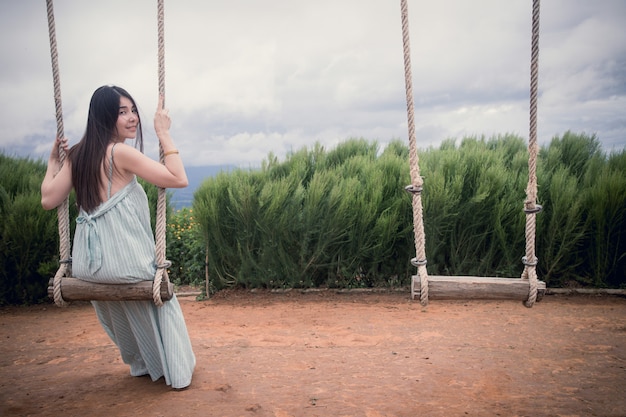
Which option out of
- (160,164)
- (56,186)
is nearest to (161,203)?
(160,164)

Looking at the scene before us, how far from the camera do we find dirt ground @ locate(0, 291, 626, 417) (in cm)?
330

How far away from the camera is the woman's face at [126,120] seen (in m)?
3.23

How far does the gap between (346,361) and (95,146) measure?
2.28 metres

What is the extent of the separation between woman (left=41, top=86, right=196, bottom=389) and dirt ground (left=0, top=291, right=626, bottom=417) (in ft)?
2.26

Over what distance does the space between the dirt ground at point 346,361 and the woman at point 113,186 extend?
69 cm

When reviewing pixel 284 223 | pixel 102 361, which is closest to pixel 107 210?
pixel 102 361

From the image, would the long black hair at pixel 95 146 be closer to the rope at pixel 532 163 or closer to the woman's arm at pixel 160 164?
the woman's arm at pixel 160 164

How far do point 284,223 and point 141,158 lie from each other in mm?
3149

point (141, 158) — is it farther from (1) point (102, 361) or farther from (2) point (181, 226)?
(2) point (181, 226)

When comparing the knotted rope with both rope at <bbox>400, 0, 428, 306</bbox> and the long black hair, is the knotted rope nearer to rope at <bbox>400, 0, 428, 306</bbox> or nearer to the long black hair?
the long black hair

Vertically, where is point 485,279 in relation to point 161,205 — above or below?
below

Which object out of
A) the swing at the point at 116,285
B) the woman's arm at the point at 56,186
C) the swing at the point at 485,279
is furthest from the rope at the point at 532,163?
the woman's arm at the point at 56,186

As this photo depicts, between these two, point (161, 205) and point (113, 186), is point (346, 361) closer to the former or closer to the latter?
point (161, 205)

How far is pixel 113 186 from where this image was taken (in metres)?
3.21
